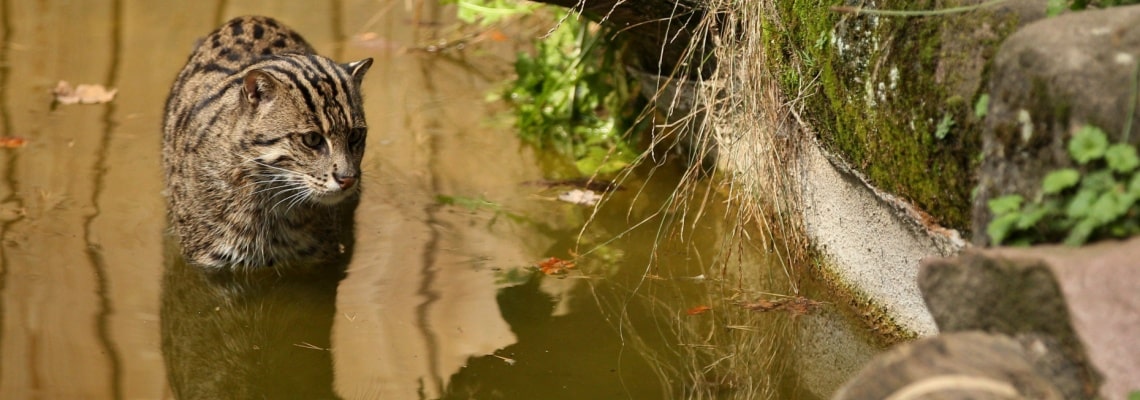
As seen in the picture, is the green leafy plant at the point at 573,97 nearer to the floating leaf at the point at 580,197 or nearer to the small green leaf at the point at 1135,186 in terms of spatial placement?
the floating leaf at the point at 580,197

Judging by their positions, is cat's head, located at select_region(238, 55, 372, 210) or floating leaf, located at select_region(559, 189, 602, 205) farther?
floating leaf, located at select_region(559, 189, 602, 205)

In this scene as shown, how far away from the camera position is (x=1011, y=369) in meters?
2.63

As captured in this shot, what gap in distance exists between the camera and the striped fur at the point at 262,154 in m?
4.68

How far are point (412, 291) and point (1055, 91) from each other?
2.92m

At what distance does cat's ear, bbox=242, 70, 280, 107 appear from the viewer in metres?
4.57

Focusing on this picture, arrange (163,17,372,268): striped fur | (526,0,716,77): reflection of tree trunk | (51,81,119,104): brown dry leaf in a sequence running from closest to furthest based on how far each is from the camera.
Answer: (163,17,372,268): striped fur < (526,0,716,77): reflection of tree trunk < (51,81,119,104): brown dry leaf

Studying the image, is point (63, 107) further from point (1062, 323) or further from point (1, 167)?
point (1062, 323)

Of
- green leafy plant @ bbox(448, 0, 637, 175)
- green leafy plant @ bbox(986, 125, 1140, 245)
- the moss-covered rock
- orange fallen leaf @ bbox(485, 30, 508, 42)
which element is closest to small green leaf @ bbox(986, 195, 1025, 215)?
green leafy plant @ bbox(986, 125, 1140, 245)

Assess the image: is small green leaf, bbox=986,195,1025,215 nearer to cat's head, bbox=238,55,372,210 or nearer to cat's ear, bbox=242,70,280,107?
cat's head, bbox=238,55,372,210

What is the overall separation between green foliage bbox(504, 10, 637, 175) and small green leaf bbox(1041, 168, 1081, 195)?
141 inches

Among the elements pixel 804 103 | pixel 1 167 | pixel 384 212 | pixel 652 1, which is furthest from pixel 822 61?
pixel 1 167

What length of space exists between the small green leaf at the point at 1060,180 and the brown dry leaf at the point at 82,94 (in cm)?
576

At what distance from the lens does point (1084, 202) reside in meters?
2.73

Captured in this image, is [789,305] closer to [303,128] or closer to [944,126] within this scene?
[944,126]
